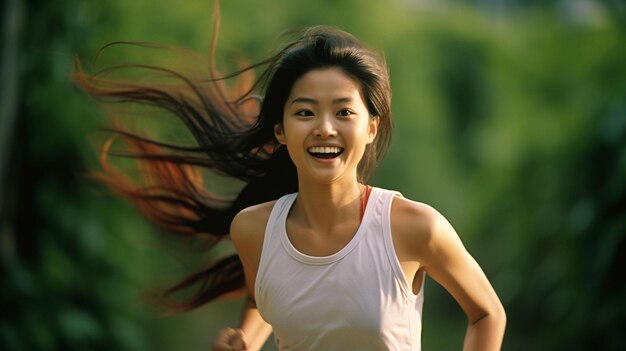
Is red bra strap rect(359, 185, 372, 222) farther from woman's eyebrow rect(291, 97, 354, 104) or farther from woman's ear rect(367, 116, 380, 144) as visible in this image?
woman's eyebrow rect(291, 97, 354, 104)

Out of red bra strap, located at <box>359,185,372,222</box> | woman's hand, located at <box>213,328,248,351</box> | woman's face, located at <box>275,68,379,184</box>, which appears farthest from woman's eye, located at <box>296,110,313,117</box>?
woman's hand, located at <box>213,328,248,351</box>

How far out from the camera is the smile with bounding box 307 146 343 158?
88.8 inches

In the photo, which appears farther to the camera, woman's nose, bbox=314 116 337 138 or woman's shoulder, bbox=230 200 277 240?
woman's shoulder, bbox=230 200 277 240

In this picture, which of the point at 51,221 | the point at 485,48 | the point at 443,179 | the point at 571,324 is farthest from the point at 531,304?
the point at 51,221

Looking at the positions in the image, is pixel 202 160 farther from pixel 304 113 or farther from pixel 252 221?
pixel 304 113

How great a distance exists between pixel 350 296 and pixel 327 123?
0.36m

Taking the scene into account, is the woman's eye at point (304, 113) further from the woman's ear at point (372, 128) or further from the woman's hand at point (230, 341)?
the woman's hand at point (230, 341)

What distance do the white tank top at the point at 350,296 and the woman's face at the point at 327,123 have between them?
0.43 feet

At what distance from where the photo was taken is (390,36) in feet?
16.4

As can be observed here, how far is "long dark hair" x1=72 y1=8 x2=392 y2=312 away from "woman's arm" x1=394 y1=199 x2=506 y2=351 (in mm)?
315

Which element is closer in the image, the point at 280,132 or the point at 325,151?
the point at 325,151

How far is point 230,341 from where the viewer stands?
7.57 feet

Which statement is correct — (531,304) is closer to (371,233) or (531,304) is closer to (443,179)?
(443,179)

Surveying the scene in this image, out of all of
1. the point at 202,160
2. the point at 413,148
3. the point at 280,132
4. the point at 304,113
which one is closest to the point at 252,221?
the point at 280,132
